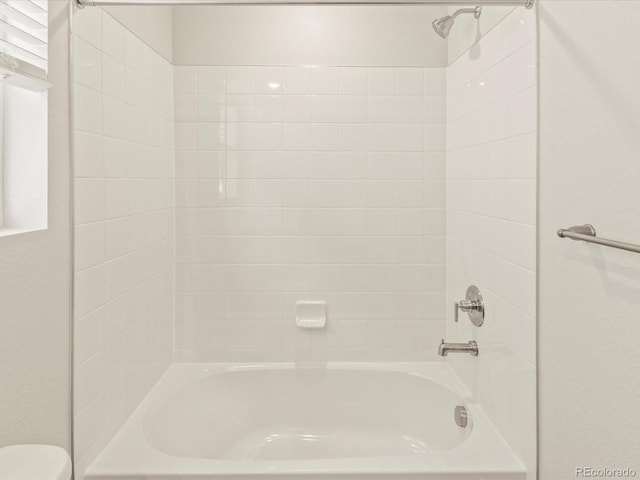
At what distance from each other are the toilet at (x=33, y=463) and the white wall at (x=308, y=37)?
6.36 feet

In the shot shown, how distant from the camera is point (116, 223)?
1.86 m

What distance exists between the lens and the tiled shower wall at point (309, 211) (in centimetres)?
257

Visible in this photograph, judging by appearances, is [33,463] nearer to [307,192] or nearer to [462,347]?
[462,347]

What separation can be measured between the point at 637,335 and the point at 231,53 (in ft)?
6.97

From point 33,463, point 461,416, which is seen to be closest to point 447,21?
point 461,416

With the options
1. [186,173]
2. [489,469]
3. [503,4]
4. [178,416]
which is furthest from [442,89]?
[178,416]

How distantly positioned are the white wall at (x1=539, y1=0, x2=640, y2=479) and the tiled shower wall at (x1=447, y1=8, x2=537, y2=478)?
0.08 metres

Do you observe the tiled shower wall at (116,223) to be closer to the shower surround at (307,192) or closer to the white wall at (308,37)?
the shower surround at (307,192)

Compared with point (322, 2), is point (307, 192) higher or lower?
lower

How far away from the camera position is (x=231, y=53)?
8.42 feet

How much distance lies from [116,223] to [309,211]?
1.00 metres

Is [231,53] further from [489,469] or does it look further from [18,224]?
[489,469]

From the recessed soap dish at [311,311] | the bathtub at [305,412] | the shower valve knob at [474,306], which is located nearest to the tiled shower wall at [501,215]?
the shower valve knob at [474,306]

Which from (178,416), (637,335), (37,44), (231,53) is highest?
(231,53)
